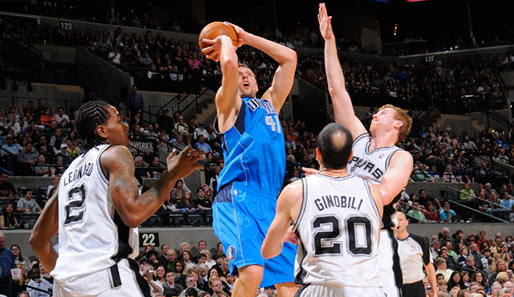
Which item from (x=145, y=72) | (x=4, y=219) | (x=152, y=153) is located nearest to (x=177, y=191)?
(x=152, y=153)

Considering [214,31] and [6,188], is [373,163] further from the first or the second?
[6,188]

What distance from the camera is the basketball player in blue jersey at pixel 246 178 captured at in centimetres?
466

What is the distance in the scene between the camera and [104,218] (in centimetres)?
355

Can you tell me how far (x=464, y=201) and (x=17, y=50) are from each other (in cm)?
1474

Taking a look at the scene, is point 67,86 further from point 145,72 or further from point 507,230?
point 507,230

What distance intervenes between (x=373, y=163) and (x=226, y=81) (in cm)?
132

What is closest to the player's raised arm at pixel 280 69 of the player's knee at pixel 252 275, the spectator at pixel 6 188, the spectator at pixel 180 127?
Result: the player's knee at pixel 252 275

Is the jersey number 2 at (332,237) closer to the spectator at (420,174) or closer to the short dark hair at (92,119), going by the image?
the short dark hair at (92,119)

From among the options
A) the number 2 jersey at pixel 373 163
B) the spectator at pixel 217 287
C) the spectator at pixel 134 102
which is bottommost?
the spectator at pixel 217 287

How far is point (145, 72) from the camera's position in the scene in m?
20.9

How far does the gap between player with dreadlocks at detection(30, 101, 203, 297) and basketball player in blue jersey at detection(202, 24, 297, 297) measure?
116 centimetres

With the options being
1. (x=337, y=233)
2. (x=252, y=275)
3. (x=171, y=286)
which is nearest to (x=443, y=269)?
(x=171, y=286)

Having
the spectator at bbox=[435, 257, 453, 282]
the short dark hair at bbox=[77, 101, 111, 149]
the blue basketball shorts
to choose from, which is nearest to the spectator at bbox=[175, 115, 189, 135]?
the spectator at bbox=[435, 257, 453, 282]

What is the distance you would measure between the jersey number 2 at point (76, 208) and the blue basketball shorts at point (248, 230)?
142 cm
